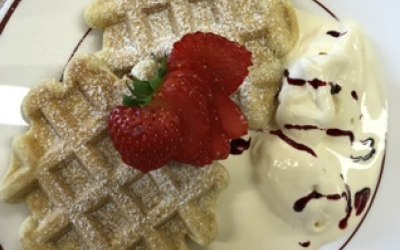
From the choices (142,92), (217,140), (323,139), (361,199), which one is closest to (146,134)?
(142,92)

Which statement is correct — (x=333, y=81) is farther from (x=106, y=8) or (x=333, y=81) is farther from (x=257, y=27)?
(x=106, y=8)

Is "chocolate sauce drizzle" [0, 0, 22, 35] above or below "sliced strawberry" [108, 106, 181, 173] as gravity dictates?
above

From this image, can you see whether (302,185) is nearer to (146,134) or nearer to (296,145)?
(296,145)

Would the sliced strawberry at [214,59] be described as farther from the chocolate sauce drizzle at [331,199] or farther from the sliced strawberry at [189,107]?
the chocolate sauce drizzle at [331,199]

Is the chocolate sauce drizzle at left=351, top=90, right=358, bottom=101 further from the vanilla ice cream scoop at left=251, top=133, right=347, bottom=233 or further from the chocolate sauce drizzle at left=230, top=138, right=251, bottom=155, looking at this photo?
the chocolate sauce drizzle at left=230, top=138, right=251, bottom=155

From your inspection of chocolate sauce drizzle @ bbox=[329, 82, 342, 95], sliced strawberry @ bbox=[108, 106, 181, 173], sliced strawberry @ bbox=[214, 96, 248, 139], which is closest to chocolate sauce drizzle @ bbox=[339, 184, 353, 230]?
chocolate sauce drizzle @ bbox=[329, 82, 342, 95]

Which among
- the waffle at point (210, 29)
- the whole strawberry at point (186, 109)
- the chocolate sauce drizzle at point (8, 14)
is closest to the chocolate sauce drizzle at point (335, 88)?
the waffle at point (210, 29)
